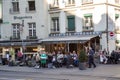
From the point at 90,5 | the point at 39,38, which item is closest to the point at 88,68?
the point at 90,5

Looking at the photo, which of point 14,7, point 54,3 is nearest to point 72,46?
point 54,3

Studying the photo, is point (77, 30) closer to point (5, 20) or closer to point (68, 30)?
point (68, 30)

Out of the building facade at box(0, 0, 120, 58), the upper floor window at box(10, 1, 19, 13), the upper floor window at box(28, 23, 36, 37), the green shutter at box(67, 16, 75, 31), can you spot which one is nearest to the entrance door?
the building facade at box(0, 0, 120, 58)

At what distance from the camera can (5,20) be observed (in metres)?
46.9

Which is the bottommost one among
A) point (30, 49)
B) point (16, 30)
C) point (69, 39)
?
point (30, 49)

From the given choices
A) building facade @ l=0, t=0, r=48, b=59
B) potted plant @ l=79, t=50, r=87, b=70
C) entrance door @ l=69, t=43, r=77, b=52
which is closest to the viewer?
potted plant @ l=79, t=50, r=87, b=70

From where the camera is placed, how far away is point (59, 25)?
1682 inches

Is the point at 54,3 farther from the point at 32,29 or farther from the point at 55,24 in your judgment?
the point at 32,29

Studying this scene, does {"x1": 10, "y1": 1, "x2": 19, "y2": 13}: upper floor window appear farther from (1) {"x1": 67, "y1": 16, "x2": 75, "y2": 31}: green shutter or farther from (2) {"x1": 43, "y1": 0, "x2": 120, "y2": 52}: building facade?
(1) {"x1": 67, "y1": 16, "x2": 75, "y2": 31}: green shutter

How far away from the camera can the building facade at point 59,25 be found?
3881 centimetres

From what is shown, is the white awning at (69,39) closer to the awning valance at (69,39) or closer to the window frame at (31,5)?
the awning valance at (69,39)

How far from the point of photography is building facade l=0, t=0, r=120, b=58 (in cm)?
3881

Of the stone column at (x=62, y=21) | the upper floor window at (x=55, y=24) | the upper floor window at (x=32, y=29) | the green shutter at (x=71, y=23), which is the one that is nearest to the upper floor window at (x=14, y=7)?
the upper floor window at (x=32, y=29)

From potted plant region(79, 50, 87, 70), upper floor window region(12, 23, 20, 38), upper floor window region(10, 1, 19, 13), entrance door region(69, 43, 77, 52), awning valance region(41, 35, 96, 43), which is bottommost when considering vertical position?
potted plant region(79, 50, 87, 70)
